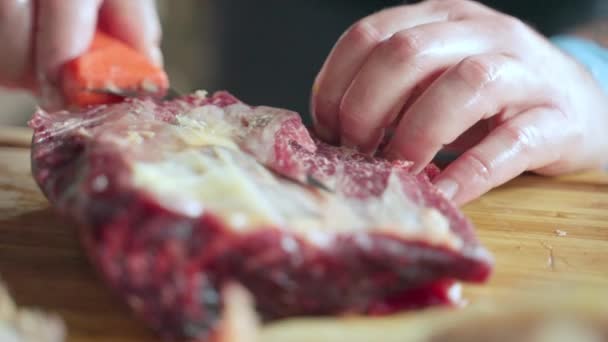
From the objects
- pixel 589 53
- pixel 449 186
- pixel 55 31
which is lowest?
pixel 589 53

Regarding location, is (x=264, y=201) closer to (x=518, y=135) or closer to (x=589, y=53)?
(x=518, y=135)

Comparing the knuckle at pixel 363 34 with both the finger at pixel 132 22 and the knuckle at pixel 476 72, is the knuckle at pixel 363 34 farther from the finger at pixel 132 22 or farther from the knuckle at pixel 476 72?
the finger at pixel 132 22

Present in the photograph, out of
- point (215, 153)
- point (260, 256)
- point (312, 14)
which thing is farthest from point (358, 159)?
point (312, 14)

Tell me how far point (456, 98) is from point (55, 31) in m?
0.83

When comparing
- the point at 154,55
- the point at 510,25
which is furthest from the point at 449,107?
the point at 154,55

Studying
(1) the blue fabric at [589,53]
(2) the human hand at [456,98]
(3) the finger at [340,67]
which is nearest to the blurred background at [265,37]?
(1) the blue fabric at [589,53]

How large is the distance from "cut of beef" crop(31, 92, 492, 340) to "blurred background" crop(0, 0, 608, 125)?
6.71 feet

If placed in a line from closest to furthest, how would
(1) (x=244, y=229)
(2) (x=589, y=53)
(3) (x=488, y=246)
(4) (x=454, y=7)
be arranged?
(1) (x=244, y=229) < (3) (x=488, y=246) < (4) (x=454, y=7) < (2) (x=589, y=53)

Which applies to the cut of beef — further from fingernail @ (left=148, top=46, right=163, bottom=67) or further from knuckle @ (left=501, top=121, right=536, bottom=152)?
fingernail @ (left=148, top=46, right=163, bottom=67)

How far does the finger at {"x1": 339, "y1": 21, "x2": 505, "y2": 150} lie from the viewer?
1341 millimetres

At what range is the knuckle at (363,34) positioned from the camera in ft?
4.80

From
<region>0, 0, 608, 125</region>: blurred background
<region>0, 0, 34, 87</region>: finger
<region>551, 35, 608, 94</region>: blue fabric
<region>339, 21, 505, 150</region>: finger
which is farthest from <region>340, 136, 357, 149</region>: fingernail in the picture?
<region>0, 0, 608, 125</region>: blurred background

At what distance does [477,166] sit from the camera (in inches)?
52.0

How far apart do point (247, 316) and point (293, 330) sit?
0.05m
